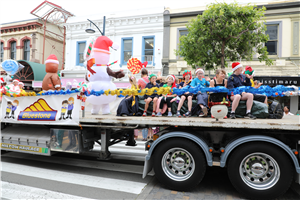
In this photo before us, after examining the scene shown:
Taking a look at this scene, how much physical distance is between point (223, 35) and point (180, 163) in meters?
9.33

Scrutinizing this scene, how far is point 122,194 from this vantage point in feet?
12.3

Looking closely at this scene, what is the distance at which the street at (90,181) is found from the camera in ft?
12.2

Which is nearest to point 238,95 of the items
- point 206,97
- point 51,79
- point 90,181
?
point 206,97

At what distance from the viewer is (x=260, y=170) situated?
3449 mm

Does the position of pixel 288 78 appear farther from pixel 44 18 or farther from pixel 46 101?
pixel 44 18

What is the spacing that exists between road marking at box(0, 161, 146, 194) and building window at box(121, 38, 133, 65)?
12880 mm

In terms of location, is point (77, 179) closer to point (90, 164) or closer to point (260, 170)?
point (90, 164)

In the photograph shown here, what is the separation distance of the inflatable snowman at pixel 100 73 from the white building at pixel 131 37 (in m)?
9.63

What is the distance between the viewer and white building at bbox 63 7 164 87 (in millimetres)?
16234

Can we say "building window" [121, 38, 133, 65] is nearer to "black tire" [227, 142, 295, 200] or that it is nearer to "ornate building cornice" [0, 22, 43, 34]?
"ornate building cornice" [0, 22, 43, 34]

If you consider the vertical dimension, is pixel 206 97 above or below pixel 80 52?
below

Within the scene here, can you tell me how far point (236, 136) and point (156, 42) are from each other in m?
13.6

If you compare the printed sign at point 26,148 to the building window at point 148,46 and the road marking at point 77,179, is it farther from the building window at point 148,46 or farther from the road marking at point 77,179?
the building window at point 148,46

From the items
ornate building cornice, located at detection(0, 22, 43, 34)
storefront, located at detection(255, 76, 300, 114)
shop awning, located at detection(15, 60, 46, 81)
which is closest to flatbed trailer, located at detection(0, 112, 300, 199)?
storefront, located at detection(255, 76, 300, 114)
